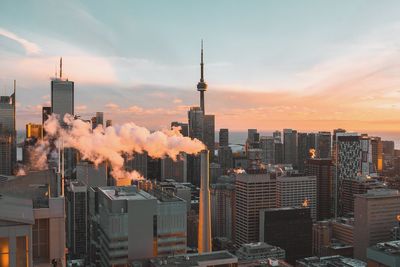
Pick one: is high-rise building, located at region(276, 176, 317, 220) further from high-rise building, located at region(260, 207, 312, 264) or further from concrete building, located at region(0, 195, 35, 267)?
concrete building, located at region(0, 195, 35, 267)

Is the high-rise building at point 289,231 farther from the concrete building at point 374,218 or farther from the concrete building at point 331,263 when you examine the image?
the concrete building at point 331,263

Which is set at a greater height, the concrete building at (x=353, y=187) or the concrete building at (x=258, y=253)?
the concrete building at (x=353, y=187)

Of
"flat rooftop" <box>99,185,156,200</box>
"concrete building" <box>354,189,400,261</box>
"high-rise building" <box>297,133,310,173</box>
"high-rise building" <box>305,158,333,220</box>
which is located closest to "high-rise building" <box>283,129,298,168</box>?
"high-rise building" <box>297,133,310,173</box>

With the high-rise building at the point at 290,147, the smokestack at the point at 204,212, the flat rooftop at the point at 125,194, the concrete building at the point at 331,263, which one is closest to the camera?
the flat rooftop at the point at 125,194

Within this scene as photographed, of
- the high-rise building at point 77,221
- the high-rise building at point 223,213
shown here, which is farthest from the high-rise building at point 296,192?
the high-rise building at point 77,221

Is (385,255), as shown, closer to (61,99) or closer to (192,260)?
(192,260)

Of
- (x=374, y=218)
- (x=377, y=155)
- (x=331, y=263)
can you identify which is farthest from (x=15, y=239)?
(x=377, y=155)

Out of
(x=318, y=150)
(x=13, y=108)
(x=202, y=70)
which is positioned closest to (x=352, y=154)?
(x=318, y=150)
